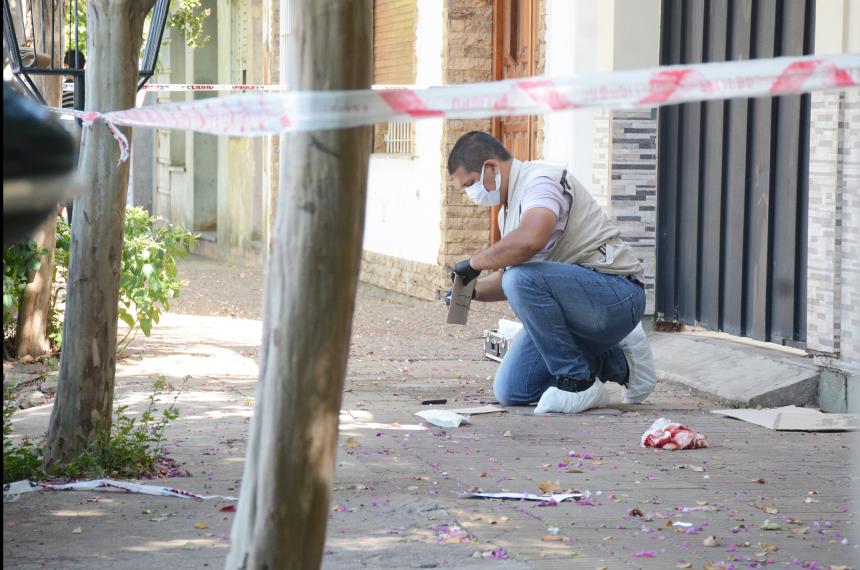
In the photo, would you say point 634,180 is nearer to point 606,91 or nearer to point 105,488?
point 105,488

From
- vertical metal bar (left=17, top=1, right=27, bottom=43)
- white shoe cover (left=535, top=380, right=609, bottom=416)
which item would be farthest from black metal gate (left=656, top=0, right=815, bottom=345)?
vertical metal bar (left=17, top=1, right=27, bottom=43)

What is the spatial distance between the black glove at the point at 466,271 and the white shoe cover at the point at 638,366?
2.91 ft

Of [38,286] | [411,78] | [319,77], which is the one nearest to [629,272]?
[38,286]

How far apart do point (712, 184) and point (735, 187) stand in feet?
1.11

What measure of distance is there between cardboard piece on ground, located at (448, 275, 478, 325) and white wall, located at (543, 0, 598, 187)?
279cm

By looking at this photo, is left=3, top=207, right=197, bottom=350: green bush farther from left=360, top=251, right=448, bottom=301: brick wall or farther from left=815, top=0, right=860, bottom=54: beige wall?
left=815, top=0, right=860, bottom=54: beige wall

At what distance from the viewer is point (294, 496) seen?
300 cm

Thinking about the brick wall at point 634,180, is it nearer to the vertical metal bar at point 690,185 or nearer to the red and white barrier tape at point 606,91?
the vertical metal bar at point 690,185

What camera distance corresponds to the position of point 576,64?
32.4 feet

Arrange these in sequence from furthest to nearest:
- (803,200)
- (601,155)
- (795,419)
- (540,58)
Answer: (540,58), (601,155), (803,200), (795,419)

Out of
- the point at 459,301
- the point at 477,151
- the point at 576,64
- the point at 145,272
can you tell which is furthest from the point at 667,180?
the point at 145,272

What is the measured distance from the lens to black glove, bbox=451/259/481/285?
7160 mm

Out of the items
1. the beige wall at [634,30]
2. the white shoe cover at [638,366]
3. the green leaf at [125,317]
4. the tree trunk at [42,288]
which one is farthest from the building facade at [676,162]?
the tree trunk at [42,288]

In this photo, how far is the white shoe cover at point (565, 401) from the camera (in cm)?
709
